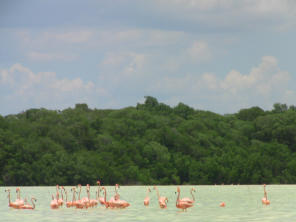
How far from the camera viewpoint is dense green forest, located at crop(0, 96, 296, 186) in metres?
76.8

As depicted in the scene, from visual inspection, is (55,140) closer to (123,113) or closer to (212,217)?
(123,113)

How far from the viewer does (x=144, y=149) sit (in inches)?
3378

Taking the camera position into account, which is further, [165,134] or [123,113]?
[123,113]

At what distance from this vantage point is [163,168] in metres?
82.1

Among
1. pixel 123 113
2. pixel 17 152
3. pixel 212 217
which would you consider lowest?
pixel 212 217

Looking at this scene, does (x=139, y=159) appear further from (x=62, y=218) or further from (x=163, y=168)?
(x=62, y=218)

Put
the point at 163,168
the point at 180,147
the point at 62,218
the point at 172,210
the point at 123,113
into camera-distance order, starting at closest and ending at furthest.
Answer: the point at 62,218
the point at 172,210
the point at 163,168
the point at 180,147
the point at 123,113

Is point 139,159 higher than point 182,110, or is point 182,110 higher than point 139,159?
point 182,110

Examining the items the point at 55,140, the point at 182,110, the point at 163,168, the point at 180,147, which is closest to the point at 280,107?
the point at 182,110

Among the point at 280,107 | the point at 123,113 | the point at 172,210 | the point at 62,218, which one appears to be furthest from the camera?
the point at 280,107

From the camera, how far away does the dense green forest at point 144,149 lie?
252 feet

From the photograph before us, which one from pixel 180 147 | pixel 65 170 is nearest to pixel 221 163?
pixel 180 147

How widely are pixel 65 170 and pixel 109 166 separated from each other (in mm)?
6854

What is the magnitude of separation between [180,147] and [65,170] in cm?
1906
